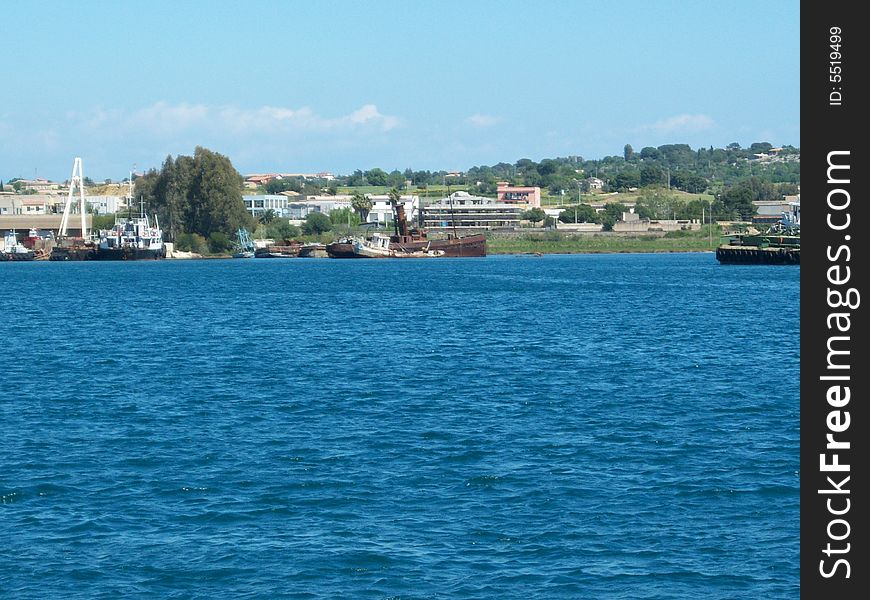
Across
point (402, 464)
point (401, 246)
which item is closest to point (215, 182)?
point (401, 246)

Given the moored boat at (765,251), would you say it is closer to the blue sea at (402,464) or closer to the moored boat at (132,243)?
the moored boat at (132,243)

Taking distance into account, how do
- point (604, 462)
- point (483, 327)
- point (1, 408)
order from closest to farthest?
point (604, 462)
point (1, 408)
point (483, 327)

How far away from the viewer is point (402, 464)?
90.7 feet

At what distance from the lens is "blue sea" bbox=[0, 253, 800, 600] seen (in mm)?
20141

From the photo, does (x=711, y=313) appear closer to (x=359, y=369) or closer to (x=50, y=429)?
(x=359, y=369)

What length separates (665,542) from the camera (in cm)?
2148

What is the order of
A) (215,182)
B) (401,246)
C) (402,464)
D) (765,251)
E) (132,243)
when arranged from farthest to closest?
(215,182)
(401,246)
(132,243)
(765,251)
(402,464)

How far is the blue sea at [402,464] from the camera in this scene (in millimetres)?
20141

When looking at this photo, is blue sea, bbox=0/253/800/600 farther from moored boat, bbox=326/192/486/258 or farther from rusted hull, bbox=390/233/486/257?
rusted hull, bbox=390/233/486/257
